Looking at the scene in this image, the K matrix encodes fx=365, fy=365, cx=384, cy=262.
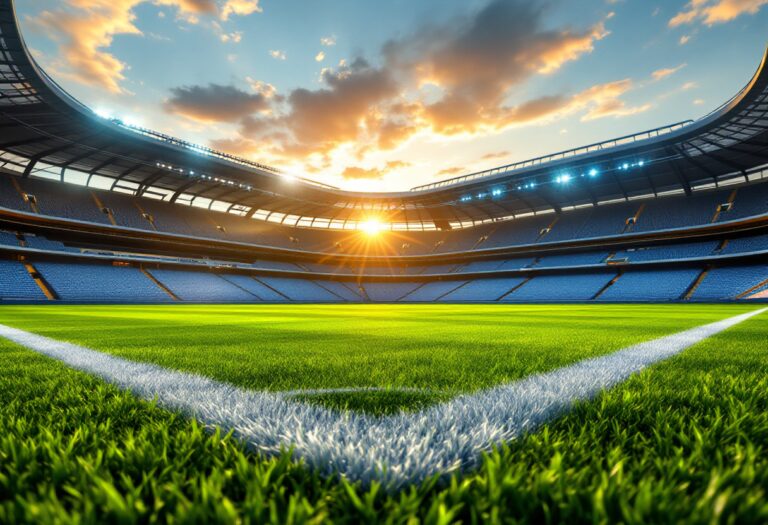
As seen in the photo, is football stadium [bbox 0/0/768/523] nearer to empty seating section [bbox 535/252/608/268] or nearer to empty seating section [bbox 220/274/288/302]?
empty seating section [bbox 535/252/608/268]

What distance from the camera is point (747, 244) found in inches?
1183

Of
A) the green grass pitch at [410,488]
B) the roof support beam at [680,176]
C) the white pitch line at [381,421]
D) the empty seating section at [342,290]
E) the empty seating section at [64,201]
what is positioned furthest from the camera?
the empty seating section at [342,290]

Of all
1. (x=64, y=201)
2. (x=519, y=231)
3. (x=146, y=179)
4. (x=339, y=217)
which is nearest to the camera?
(x=64, y=201)

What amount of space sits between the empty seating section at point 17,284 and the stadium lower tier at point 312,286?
0.05 m

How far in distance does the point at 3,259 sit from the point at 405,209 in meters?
38.2

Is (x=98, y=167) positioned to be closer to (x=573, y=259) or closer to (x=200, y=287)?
(x=200, y=287)

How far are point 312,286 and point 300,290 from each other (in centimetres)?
261

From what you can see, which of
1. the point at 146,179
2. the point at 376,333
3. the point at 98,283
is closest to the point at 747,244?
the point at 376,333

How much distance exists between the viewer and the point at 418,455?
101 cm

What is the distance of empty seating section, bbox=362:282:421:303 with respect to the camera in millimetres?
47000

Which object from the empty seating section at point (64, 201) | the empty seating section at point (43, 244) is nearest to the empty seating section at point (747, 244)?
the empty seating section at point (64, 201)

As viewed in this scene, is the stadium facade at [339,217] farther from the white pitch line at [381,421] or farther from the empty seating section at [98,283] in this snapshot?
the white pitch line at [381,421]

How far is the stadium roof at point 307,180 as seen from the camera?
2064cm

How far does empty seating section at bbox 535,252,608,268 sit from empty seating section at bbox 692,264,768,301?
901 cm
